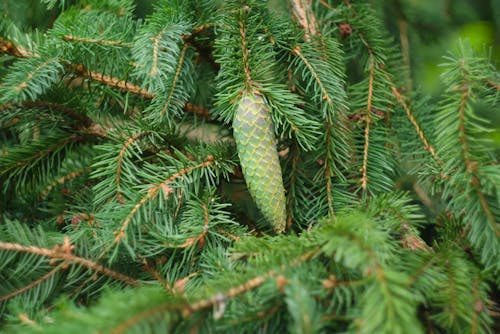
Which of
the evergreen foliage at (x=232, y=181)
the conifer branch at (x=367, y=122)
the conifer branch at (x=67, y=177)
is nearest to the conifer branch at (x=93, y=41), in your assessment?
the evergreen foliage at (x=232, y=181)

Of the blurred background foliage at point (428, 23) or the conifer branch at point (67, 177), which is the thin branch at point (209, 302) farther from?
the blurred background foliage at point (428, 23)

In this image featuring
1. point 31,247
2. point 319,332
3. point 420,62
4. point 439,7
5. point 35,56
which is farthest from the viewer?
point 439,7

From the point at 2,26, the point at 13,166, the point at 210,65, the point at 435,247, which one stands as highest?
the point at 2,26

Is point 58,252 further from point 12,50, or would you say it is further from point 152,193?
point 12,50

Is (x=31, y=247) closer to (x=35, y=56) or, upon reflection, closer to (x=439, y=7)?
(x=35, y=56)

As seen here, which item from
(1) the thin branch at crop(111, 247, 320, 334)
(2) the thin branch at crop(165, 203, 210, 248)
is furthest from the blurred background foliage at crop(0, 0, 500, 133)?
(1) the thin branch at crop(111, 247, 320, 334)

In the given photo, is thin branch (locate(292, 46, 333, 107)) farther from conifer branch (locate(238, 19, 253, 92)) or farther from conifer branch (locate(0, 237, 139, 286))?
conifer branch (locate(0, 237, 139, 286))

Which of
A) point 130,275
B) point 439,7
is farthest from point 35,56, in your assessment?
point 439,7
